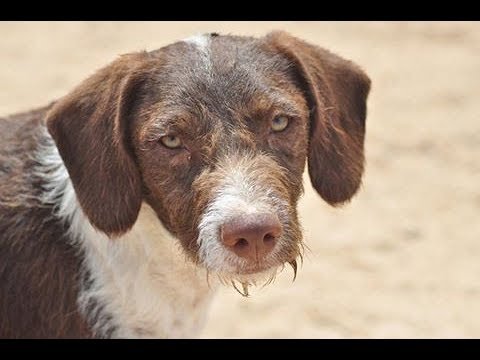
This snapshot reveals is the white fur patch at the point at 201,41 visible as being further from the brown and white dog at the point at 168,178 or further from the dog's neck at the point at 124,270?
the dog's neck at the point at 124,270

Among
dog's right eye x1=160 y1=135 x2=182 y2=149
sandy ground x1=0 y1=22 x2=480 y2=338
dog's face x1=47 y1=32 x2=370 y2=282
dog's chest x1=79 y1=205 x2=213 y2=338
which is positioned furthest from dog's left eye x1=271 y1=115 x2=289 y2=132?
sandy ground x1=0 y1=22 x2=480 y2=338

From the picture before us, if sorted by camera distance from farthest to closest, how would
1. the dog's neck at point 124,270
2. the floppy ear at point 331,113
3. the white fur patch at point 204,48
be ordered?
the dog's neck at point 124,270 < the floppy ear at point 331,113 < the white fur patch at point 204,48

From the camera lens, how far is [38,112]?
478 centimetres

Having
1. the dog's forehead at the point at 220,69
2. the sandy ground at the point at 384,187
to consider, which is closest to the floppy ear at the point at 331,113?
the dog's forehead at the point at 220,69

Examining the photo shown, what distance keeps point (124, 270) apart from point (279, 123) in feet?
2.99

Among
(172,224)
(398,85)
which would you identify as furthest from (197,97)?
(398,85)

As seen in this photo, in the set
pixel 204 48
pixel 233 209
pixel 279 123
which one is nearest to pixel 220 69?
pixel 204 48

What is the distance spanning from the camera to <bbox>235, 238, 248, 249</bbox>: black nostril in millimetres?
3914

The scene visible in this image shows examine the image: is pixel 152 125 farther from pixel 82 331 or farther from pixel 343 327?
pixel 343 327

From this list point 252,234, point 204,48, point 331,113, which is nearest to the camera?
point 252,234

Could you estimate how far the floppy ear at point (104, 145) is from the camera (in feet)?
14.0

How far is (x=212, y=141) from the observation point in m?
4.10

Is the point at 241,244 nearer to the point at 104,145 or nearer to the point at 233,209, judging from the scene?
the point at 233,209

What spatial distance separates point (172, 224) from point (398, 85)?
14.0 feet
